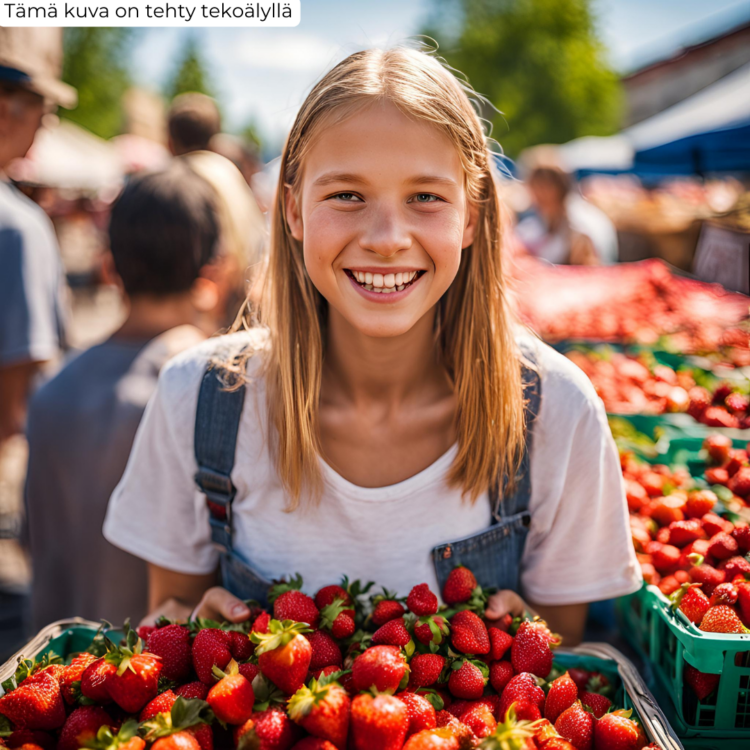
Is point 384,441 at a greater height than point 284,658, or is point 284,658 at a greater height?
point 384,441

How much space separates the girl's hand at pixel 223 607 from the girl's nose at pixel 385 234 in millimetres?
925

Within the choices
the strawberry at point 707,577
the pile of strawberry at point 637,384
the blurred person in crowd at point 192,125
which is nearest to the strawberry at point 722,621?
the strawberry at point 707,577

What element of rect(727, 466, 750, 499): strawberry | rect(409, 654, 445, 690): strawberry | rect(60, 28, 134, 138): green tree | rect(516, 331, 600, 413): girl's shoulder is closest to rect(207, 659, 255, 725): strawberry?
rect(409, 654, 445, 690): strawberry

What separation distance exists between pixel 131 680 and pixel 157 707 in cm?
7

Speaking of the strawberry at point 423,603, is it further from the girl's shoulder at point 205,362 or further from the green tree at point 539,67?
the green tree at point 539,67

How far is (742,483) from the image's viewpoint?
2.18 m

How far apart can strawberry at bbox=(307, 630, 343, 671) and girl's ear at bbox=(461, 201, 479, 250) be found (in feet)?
3.37

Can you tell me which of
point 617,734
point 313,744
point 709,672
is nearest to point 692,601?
point 709,672

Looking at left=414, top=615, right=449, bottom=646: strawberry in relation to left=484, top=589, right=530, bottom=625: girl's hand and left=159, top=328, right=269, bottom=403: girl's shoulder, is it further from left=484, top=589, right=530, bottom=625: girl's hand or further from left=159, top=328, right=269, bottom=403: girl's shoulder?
left=159, top=328, right=269, bottom=403: girl's shoulder

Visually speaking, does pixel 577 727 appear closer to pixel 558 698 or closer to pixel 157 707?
pixel 558 698

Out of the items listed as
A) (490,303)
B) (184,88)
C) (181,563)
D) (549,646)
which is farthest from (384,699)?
(184,88)

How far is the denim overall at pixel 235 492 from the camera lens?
1.71 metres

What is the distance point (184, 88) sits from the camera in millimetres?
42938

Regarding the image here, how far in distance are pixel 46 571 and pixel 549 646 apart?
1.97 metres
